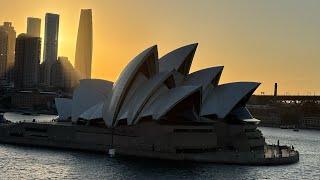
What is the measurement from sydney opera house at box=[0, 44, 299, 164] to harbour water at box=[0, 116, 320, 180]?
2.52 m

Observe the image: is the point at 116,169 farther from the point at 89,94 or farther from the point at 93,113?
the point at 89,94

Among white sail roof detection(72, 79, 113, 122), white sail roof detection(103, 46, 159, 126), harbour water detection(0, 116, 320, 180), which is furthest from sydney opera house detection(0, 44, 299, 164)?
harbour water detection(0, 116, 320, 180)

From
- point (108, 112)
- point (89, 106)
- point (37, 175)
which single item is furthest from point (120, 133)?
point (37, 175)

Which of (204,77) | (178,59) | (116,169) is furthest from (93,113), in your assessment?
(116,169)

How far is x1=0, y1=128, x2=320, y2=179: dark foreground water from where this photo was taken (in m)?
38.0

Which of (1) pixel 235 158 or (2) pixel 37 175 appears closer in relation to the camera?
(2) pixel 37 175

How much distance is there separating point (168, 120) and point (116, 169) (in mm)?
10939

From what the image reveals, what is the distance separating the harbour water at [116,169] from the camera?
38013 millimetres

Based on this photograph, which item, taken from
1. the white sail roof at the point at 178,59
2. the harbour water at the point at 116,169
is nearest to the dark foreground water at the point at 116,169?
the harbour water at the point at 116,169

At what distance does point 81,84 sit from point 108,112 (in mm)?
7710

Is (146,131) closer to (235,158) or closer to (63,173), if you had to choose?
(235,158)

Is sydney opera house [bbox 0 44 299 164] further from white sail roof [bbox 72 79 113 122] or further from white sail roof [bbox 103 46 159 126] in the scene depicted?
white sail roof [bbox 72 79 113 122]

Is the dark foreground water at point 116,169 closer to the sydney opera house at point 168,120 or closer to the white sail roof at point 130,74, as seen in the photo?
the sydney opera house at point 168,120

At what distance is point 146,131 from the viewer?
49656 millimetres
